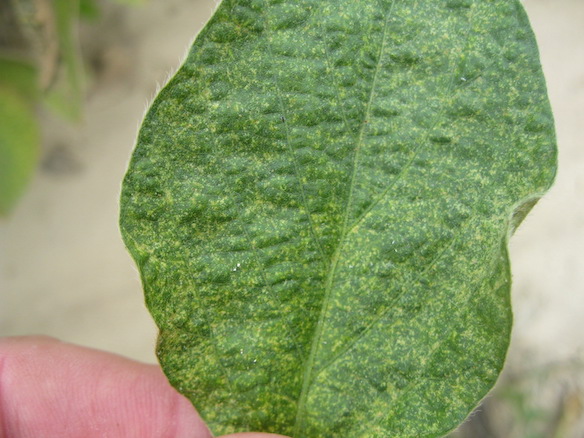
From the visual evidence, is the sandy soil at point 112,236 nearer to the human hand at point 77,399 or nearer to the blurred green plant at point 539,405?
the blurred green plant at point 539,405

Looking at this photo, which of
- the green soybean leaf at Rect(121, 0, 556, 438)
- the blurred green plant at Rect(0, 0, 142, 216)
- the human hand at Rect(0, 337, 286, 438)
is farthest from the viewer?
the blurred green plant at Rect(0, 0, 142, 216)

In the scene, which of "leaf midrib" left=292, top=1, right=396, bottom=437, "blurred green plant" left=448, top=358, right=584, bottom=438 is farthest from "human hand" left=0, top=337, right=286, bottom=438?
"blurred green plant" left=448, top=358, right=584, bottom=438

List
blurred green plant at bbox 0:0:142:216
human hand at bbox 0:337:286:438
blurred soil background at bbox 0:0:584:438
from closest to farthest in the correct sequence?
human hand at bbox 0:337:286:438, blurred green plant at bbox 0:0:142:216, blurred soil background at bbox 0:0:584:438

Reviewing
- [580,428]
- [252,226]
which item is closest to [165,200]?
[252,226]

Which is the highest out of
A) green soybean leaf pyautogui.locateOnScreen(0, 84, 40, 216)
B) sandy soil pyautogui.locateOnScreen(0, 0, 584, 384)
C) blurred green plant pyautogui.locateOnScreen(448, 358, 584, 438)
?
green soybean leaf pyautogui.locateOnScreen(0, 84, 40, 216)

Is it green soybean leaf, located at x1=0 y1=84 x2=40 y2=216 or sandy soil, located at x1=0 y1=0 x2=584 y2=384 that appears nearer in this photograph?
green soybean leaf, located at x1=0 y1=84 x2=40 y2=216

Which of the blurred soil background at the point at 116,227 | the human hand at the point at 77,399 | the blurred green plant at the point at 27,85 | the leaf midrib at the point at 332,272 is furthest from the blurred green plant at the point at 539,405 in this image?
the blurred green plant at the point at 27,85

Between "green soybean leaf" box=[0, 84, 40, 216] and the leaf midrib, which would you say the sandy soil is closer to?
"green soybean leaf" box=[0, 84, 40, 216]
